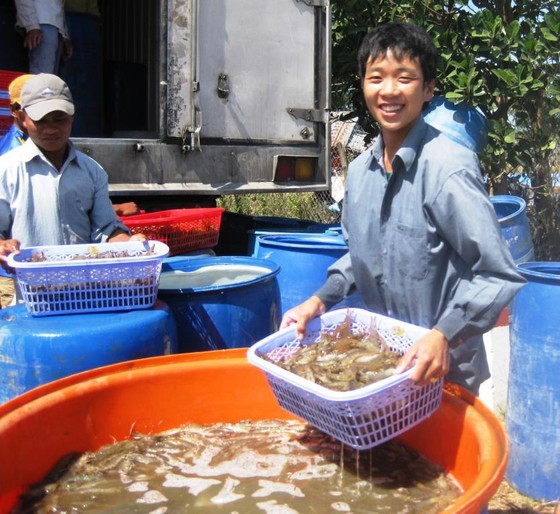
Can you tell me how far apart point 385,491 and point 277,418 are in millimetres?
644

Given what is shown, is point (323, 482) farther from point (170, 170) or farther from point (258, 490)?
point (170, 170)

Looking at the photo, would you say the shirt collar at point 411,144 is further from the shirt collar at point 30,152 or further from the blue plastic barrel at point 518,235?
the blue plastic barrel at point 518,235

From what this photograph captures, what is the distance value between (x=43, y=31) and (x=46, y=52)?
0.16m

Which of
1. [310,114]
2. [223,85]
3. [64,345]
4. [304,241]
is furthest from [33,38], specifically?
[64,345]

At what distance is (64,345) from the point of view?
2863mm

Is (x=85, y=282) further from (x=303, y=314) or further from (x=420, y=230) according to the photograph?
(x=420, y=230)

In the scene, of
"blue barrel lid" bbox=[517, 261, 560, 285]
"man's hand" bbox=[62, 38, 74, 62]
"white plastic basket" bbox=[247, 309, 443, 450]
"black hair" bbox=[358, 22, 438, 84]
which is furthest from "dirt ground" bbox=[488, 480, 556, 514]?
"man's hand" bbox=[62, 38, 74, 62]

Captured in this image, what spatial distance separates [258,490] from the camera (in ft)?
7.53

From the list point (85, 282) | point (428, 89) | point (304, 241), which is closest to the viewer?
point (428, 89)

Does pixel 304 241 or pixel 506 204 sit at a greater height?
pixel 506 204

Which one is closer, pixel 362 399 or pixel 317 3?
pixel 362 399

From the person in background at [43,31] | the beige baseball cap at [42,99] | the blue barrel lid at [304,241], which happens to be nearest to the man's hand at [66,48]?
the person in background at [43,31]

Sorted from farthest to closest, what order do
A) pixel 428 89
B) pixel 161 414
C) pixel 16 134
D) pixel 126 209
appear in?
pixel 126 209 < pixel 16 134 < pixel 161 414 < pixel 428 89

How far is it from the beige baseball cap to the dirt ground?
2.85 metres
